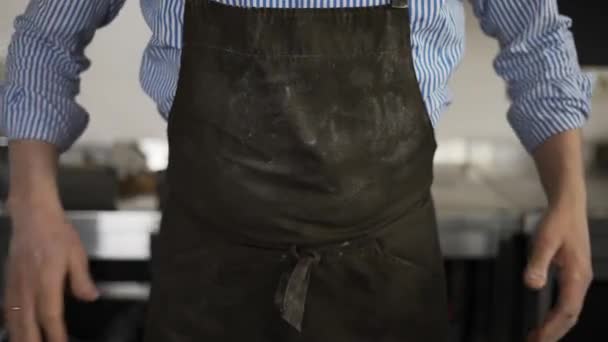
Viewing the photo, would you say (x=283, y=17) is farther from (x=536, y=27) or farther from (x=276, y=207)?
(x=536, y=27)

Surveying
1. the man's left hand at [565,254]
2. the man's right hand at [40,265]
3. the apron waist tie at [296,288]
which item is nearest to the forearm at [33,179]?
the man's right hand at [40,265]

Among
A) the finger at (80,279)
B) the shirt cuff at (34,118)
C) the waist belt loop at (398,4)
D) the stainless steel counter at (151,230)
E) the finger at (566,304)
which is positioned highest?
the waist belt loop at (398,4)

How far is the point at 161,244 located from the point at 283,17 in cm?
27

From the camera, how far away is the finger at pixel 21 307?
25.7 inches

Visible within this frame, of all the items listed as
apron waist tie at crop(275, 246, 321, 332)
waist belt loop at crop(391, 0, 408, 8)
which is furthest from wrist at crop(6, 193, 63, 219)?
waist belt loop at crop(391, 0, 408, 8)

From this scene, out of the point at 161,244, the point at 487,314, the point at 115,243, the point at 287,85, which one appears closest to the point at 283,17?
the point at 287,85

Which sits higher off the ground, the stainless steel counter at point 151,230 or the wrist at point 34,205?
the wrist at point 34,205

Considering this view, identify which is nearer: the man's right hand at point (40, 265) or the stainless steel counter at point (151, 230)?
the man's right hand at point (40, 265)

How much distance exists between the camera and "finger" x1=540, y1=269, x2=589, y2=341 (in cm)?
69

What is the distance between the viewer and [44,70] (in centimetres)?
71

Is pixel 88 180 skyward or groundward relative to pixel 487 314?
skyward

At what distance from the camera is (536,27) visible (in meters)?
0.74

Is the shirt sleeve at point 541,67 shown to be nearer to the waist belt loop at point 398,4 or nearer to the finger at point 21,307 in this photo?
the waist belt loop at point 398,4

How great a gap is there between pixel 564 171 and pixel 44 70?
1.76ft
